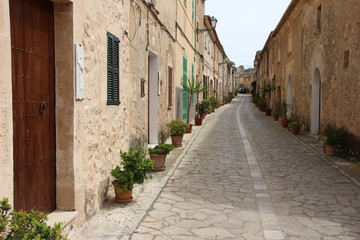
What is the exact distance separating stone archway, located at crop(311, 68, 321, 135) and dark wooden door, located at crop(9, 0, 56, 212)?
10.9 m

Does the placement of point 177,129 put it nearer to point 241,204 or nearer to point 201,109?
point 241,204

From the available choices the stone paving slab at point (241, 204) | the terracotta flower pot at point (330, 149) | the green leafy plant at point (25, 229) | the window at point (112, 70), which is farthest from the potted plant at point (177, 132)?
the green leafy plant at point (25, 229)

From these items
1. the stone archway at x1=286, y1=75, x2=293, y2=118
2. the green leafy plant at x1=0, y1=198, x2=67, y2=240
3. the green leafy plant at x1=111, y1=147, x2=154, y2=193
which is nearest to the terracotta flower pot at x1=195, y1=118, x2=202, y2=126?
the stone archway at x1=286, y1=75, x2=293, y2=118

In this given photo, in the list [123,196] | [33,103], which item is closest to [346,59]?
[123,196]

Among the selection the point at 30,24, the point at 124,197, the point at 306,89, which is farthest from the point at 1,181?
the point at 306,89

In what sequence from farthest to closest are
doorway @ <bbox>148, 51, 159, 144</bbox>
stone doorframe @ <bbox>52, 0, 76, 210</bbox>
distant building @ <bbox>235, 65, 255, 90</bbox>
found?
distant building @ <bbox>235, 65, 255, 90</bbox> → doorway @ <bbox>148, 51, 159, 144</bbox> → stone doorframe @ <bbox>52, 0, 76, 210</bbox>

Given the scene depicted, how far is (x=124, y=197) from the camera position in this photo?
5.22 m

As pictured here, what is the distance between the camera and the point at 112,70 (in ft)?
18.0

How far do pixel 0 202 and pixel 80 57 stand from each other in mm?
2025

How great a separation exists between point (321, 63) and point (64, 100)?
997 cm

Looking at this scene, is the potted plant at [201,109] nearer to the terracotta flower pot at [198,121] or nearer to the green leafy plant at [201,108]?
the green leafy plant at [201,108]

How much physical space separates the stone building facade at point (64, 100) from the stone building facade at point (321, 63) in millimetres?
5642

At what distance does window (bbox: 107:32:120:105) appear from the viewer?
17.4 feet

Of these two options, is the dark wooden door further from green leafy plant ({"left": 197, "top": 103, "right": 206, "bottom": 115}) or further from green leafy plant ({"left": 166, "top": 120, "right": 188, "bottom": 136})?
green leafy plant ({"left": 197, "top": 103, "right": 206, "bottom": 115})
